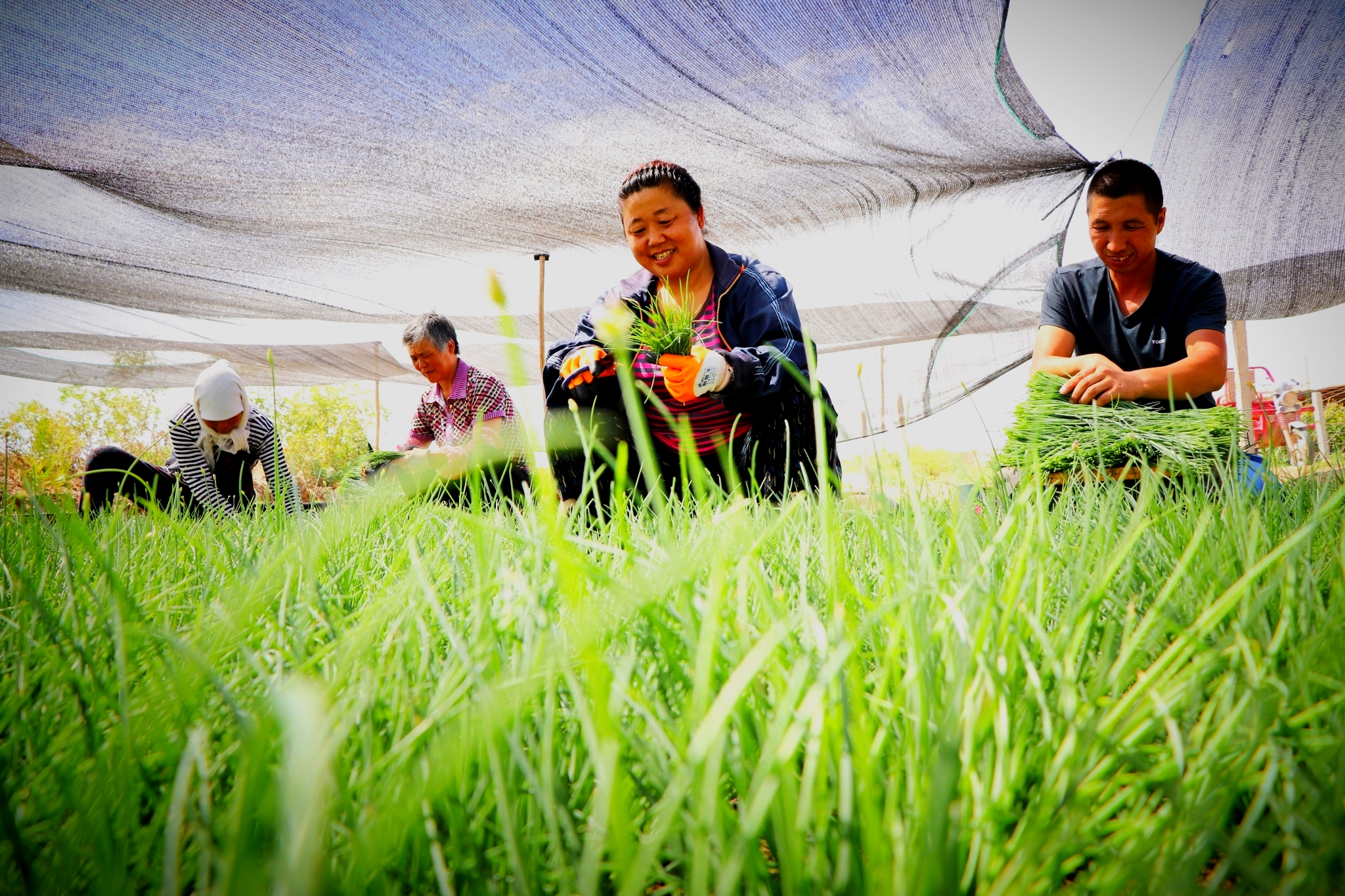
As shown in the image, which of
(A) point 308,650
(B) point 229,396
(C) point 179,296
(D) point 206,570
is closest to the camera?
(A) point 308,650

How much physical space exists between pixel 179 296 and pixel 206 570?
5844 millimetres

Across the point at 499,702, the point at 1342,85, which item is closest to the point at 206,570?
the point at 499,702

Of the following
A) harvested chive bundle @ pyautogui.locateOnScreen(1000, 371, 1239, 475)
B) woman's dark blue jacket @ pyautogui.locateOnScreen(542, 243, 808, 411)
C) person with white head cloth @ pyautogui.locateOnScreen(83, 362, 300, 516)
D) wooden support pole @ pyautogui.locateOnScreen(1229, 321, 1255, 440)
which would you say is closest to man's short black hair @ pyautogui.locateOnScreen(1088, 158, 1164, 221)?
harvested chive bundle @ pyautogui.locateOnScreen(1000, 371, 1239, 475)

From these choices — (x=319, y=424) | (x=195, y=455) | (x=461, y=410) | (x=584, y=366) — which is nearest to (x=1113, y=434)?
(x=584, y=366)

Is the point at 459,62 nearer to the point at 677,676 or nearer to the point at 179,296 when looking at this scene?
the point at 179,296

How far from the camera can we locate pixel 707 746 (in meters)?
0.22

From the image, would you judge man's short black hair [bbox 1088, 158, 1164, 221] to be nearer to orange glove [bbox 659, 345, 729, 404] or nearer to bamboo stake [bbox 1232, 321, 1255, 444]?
orange glove [bbox 659, 345, 729, 404]

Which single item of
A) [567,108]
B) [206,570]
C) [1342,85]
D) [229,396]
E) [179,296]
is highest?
Result: [567,108]

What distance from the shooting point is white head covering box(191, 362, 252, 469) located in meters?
2.62

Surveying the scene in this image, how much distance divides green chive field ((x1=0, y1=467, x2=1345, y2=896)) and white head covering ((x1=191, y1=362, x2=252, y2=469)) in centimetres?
248

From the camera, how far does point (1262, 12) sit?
302 centimetres

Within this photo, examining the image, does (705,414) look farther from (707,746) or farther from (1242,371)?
(1242,371)

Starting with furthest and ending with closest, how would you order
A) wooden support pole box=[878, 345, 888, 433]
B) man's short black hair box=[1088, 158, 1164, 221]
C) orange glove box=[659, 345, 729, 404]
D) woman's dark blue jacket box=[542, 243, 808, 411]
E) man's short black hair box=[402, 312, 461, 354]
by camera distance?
wooden support pole box=[878, 345, 888, 433] → man's short black hair box=[402, 312, 461, 354] → man's short black hair box=[1088, 158, 1164, 221] → woman's dark blue jacket box=[542, 243, 808, 411] → orange glove box=[659, 345, 729, 404]

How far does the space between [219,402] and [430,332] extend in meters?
0.83
